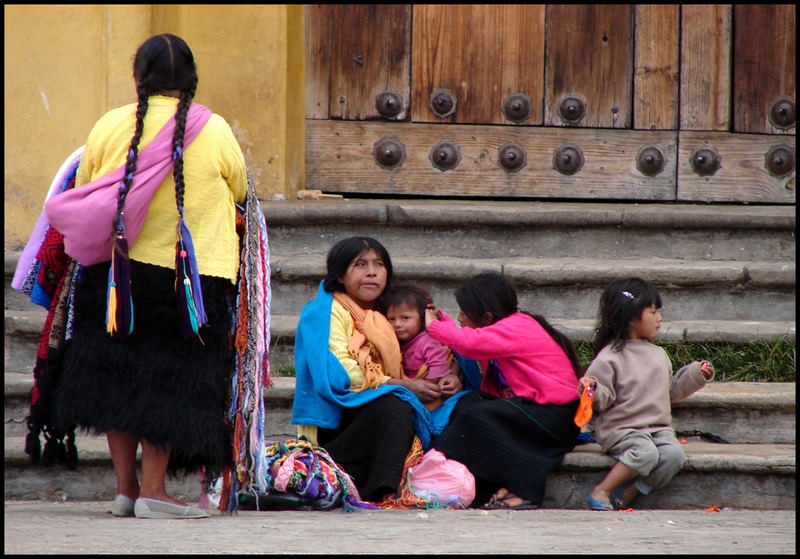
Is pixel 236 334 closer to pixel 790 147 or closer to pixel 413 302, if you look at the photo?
pixel 413 302

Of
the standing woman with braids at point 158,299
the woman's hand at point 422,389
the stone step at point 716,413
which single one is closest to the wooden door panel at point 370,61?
the stone step at point 716,413

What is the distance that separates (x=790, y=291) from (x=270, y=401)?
2370 millimetres

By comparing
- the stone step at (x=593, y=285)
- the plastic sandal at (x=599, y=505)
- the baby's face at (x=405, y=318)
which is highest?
the stone step at (x=593, y=285)

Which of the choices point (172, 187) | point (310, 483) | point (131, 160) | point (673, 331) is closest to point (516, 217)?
point (673, 331)

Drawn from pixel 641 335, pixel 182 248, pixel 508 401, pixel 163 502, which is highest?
pixel 182 248

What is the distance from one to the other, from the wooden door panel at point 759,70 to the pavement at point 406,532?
2693 mm

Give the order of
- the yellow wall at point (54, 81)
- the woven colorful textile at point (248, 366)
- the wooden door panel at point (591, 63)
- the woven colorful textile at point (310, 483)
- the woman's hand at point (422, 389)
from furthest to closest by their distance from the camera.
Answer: the wooden door panel at point (591, 63), the yellow wall at point (54, 81), the woman's hand at point (422, 389), the woven colorful textile at point (310, 483), the woven colorful textile at point (248, 366)

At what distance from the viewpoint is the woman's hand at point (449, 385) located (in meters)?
4.00

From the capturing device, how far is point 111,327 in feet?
10.2

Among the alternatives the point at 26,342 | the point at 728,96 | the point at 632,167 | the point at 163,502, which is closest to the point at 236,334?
the point at 163,502

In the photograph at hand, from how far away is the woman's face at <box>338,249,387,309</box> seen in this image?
399 cm

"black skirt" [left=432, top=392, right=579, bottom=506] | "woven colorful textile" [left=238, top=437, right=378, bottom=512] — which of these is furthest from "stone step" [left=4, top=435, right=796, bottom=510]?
"woven colorful textile" [left=238, top=437, right=378, bottom=512]

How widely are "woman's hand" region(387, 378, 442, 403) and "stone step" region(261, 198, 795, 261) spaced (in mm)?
1206

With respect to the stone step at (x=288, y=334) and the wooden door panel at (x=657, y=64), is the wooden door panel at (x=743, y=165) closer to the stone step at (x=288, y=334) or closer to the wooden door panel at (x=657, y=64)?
the wooden door panel at (x=657, y=64)
